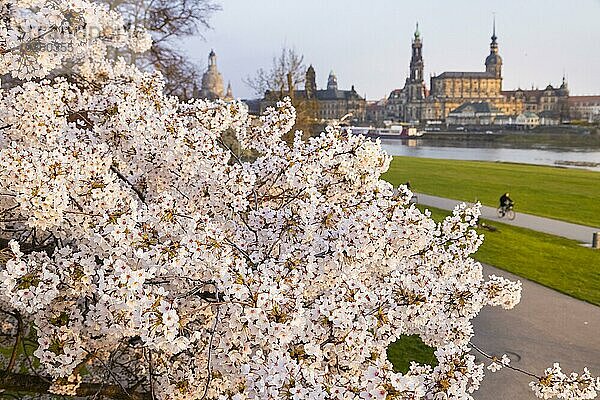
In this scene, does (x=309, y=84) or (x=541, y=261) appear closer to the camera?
(x=541, y=261)

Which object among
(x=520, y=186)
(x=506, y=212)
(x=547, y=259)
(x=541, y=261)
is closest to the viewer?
(x=541, y=261)

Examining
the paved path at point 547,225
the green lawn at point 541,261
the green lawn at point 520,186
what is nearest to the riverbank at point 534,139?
the green lawn at point 520,186

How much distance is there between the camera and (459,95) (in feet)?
554

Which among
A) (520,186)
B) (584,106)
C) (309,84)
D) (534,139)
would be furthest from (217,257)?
(584,106)

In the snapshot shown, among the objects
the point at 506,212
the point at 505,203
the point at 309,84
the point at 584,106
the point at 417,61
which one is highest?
the point at 417,61

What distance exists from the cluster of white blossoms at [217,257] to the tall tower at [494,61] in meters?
183

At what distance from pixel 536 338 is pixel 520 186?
24823mm

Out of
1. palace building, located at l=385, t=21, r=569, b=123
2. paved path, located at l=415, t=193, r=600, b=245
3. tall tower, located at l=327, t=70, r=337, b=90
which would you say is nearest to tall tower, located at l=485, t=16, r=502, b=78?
palace building, located at l=385, t=21, r=569, b=123

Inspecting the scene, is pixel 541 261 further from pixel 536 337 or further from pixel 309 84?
pixel 309 84

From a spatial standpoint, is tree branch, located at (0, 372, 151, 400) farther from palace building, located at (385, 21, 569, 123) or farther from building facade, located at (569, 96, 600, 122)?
building facade, located at (569, 96, 600, 122)

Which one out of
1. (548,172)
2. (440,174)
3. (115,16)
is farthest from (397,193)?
(548,172)

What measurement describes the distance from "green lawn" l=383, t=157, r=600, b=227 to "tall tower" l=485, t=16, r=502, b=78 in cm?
14071

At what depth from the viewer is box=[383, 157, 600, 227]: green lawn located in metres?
25.6

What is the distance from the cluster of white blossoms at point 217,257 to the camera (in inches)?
125
